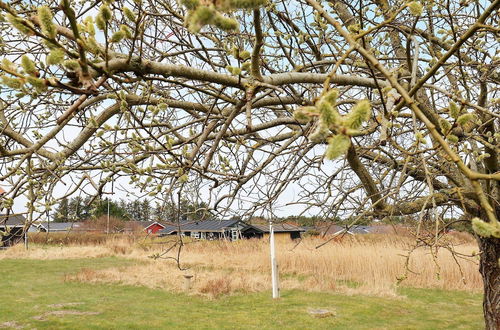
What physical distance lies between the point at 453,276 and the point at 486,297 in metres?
8.74

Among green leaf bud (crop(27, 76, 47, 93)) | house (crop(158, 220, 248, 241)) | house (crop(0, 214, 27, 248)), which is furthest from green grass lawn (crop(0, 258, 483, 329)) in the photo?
green leaf bud (crop(27, 76, 47, 93))

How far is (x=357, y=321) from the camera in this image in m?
8.73

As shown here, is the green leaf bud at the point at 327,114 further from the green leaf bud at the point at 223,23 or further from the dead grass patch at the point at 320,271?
the dead grass patch at the point at 320,271

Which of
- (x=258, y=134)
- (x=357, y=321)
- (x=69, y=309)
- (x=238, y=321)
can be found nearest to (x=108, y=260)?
(x=69, y=309)

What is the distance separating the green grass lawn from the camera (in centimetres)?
868

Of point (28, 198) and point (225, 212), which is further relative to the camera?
point (225, 212)

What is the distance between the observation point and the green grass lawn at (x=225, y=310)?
28.5ft

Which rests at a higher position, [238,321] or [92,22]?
[92,22]

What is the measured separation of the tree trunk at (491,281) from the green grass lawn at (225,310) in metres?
4.72

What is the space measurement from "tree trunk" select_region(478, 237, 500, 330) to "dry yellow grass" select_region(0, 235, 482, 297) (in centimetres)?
563

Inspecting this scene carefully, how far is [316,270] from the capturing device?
45.9ft

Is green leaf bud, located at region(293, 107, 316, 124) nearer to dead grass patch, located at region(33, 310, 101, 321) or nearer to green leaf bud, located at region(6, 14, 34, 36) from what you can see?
green leaf bud, located at region(6, 14, 34, 36)

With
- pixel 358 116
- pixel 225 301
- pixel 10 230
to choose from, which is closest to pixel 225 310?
pixel 225 301

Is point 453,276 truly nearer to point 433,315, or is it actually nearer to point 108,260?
point 433,315
